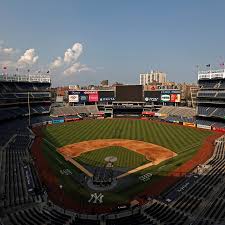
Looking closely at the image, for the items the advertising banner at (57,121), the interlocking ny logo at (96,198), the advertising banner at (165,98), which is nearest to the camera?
the interlocking ny logo at (96,198)

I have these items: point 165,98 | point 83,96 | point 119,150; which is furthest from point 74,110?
point 119,150

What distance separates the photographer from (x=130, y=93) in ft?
432

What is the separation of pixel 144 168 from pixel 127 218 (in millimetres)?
19933

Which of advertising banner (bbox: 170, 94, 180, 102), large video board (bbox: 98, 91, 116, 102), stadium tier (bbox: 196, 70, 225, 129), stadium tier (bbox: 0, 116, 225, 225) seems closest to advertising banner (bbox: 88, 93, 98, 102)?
large video board (bbox: 98, 91, 116, 102)

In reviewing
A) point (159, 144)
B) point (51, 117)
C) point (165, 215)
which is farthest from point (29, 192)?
point (51, 117)

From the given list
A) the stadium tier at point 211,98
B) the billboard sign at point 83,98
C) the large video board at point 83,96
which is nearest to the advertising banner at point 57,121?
the large video board at point 83,96

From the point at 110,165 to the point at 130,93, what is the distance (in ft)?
261

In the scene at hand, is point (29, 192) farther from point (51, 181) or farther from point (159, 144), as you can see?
point (159, 144)

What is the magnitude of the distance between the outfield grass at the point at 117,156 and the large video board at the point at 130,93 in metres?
63.5

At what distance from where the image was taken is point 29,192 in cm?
4159

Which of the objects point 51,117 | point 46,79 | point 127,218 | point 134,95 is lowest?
point 127,218

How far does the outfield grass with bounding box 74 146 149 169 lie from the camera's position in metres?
56.9

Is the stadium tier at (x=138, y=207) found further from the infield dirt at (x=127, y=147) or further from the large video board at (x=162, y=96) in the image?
the large video board at (x=162, y=96)

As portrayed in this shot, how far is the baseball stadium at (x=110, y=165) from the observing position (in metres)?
36.0
